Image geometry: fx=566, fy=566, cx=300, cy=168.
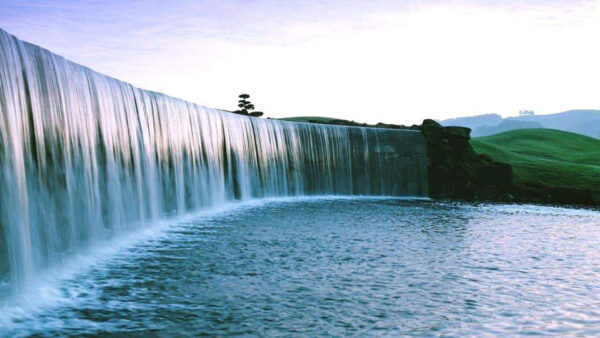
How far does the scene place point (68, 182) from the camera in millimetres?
12953

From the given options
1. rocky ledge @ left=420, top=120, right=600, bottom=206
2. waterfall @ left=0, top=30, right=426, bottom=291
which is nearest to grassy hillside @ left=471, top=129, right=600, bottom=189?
rocky ledge @ left=420, top=120, right=600, bottom=206

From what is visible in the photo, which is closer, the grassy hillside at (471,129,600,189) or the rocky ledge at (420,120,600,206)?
the rocky ledge at (420,120,600,206)

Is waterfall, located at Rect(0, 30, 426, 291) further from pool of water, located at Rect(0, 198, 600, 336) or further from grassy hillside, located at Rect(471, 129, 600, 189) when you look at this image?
grassy hillside, located at Rect(471, 129, 600, 189)

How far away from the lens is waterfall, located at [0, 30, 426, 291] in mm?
10164

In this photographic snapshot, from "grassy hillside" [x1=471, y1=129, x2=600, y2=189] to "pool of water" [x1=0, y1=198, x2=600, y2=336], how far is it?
27.8 metres

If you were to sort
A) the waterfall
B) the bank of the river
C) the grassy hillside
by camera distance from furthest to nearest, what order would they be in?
the grassy hillside, the bank of the river, the waterfall

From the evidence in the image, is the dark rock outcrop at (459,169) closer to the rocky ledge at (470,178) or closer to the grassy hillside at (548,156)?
the rocky ledge at (470,178)

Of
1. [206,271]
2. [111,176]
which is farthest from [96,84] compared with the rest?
[206,271]

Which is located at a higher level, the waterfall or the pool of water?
the waterfall

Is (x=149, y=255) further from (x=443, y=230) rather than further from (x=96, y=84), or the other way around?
(x=443, y=230)

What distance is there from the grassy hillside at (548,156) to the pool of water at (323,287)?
91.3 ft

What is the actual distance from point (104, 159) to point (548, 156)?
188 feet

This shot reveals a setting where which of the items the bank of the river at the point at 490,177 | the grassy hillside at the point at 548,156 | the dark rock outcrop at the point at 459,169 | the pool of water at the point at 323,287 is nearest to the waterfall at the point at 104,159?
the pool of water at the point at 323,287

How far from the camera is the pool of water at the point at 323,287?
7.96 m
